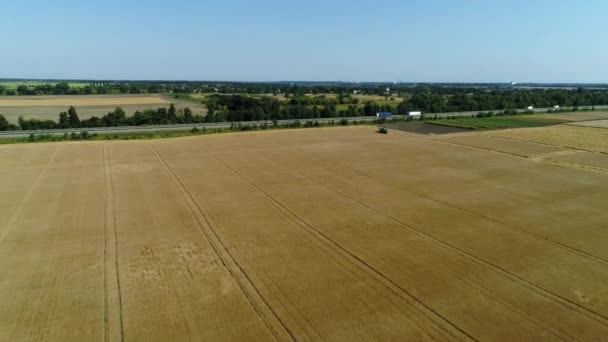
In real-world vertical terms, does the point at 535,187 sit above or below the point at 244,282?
above

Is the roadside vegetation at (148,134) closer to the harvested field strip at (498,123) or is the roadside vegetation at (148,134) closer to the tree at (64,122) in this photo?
the tree at (64,122)

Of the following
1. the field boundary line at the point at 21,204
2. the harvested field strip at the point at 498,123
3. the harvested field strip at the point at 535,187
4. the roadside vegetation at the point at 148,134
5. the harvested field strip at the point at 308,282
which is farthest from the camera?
the harvested field strip at the point at 498,123

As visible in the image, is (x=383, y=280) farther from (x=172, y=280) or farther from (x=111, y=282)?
(x=111, y=282)

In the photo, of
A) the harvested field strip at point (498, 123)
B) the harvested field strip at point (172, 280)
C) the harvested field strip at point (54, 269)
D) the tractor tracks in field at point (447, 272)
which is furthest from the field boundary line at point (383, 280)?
the harvested field strip at point (498, 123)

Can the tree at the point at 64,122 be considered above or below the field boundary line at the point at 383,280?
above

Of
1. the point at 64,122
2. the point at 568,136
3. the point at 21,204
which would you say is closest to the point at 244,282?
Result: the point at 21,204

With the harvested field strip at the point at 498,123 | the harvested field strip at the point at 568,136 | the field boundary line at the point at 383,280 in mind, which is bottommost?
the field boundary line at the point at 383,280

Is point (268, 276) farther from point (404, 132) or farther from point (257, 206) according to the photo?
point (404, 132)

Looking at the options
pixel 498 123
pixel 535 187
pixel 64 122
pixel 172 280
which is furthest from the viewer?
pixel 498 123

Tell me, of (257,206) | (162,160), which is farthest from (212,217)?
(162,160)
